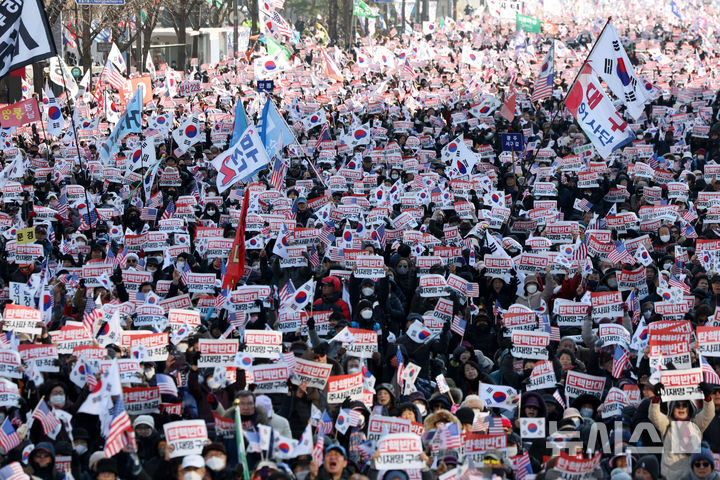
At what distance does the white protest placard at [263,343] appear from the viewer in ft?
34.5

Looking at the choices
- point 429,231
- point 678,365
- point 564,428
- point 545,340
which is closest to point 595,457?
point 564,428

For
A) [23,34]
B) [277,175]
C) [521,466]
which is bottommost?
[521,466]

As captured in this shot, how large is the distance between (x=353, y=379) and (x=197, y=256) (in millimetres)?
6697

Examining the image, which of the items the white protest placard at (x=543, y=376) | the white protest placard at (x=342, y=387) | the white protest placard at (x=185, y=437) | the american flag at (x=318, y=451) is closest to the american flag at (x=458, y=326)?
the white protest placard at (x=543, y=376)

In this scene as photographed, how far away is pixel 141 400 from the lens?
33.1ft

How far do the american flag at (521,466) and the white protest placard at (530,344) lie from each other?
239cm

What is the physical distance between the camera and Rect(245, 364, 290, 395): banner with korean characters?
1015 centimetres

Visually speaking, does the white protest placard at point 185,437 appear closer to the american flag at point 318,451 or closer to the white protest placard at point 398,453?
the american flag at point 318,451

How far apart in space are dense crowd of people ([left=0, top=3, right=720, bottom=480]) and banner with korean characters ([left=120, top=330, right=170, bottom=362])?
2 cm

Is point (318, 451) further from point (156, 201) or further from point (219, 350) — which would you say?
point (156, 201)

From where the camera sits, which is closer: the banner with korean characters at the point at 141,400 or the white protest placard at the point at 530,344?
the banner with korean characters at the point at 141,400

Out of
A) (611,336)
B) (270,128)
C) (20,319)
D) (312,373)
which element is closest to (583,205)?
(270,128)

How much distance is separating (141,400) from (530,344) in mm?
3673

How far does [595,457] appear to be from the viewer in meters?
8.52
